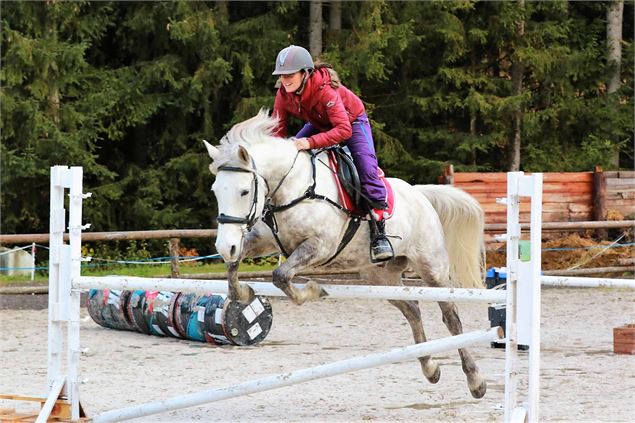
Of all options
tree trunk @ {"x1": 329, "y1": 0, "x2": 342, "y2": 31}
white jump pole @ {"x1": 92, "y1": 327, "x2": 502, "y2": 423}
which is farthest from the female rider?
tree trunk @ {"x1": 329, "y1": 0, "x2": 342, "y2": 31}

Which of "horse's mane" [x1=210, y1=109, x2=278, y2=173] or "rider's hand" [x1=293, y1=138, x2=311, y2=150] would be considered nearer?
"horse's mane" [x1=210, y1=109, x2=278, y2=173]

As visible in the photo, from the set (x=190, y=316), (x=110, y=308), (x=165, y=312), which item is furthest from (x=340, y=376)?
(x=110, y=308)

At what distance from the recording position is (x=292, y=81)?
5457 mm

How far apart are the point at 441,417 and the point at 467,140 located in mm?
11604

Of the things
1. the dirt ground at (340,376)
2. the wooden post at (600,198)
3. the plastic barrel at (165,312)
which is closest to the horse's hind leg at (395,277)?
the dirt ground at (340,376)

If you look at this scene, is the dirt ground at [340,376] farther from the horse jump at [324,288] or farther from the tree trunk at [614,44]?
the tree trunk at [614,44]

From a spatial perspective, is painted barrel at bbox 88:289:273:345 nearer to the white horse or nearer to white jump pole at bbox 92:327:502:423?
the white horse

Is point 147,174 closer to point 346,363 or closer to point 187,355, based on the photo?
point 187,355

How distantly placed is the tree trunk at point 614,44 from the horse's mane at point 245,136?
1336 centimetres

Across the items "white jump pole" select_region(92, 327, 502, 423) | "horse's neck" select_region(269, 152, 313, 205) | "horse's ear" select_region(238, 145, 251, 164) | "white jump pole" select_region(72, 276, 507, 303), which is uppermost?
"horse's ear" select_region(238, 145, 251, 164)

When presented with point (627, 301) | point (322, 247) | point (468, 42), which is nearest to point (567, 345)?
point (627, 301)

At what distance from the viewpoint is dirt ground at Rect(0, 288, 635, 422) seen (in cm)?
612

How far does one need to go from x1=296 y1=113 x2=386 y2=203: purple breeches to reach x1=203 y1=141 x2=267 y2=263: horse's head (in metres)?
0.71

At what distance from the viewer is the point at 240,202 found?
4883mm
